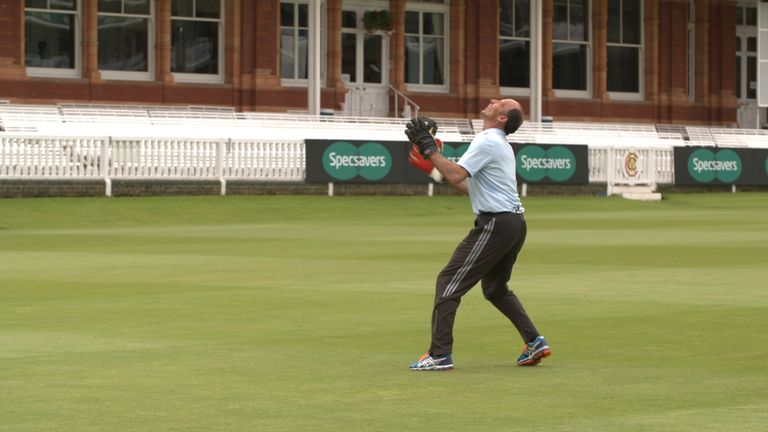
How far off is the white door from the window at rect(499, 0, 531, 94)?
14.5ft

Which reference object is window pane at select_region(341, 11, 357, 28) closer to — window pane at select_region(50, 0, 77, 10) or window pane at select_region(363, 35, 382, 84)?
window pane at select_region(363, 35, 382, 84)

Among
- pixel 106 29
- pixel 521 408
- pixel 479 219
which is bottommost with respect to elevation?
pixel 521 408

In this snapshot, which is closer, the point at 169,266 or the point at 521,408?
the point at 521,408

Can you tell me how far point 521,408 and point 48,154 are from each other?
79.2 ft

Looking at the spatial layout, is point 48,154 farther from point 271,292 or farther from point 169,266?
point 271,292

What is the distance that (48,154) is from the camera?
31.0 meters

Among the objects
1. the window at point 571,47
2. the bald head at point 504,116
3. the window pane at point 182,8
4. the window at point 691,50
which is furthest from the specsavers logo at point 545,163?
the bald head at point 504,116

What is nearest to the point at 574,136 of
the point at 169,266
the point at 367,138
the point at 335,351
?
the point at 367,138

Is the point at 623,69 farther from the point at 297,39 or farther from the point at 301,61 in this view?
the point at 297,39

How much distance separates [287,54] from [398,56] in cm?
358

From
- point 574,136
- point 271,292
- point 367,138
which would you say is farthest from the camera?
point 574,136

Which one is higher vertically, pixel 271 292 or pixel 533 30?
pixel 533 30

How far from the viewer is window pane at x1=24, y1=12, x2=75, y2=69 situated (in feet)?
139

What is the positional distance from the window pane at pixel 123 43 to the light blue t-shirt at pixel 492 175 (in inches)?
1378
